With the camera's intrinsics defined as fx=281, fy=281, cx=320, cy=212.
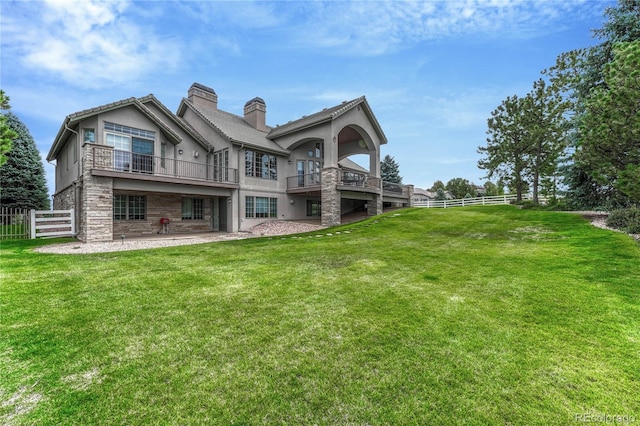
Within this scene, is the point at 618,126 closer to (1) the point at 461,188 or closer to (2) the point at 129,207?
(2) the point at 129,207

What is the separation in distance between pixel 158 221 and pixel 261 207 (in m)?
5.90

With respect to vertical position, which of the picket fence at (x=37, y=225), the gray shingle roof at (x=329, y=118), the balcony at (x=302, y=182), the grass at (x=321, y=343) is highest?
the gray shingle roof at (x=329, y=118)

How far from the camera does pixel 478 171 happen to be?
26.3m

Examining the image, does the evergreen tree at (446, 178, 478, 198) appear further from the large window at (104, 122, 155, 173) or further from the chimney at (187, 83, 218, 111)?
the large window at (104, 122, 155, 173)

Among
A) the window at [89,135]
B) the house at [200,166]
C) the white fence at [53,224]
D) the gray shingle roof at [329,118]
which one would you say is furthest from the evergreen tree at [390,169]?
the white fence at [53,224]

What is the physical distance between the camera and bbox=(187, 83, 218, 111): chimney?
19906mm

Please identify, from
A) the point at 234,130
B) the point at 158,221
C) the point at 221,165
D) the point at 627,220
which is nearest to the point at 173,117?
the point at 221,165

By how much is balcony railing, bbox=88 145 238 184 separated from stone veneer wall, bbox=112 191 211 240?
1346 mm

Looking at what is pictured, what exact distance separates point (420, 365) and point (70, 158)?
777 inches

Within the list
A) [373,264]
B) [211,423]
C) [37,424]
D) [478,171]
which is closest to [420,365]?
[211,423]

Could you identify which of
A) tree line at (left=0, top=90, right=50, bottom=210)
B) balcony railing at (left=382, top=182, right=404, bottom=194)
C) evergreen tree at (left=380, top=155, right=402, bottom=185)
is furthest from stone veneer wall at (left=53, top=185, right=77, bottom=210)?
evergreen tree at (left=380, top=155, right=402, bottom=185)

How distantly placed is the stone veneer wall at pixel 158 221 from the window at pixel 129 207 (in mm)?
231

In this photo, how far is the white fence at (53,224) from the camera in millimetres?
12688

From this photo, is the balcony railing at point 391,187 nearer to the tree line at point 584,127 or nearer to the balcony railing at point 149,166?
the tree line at point 584,127
